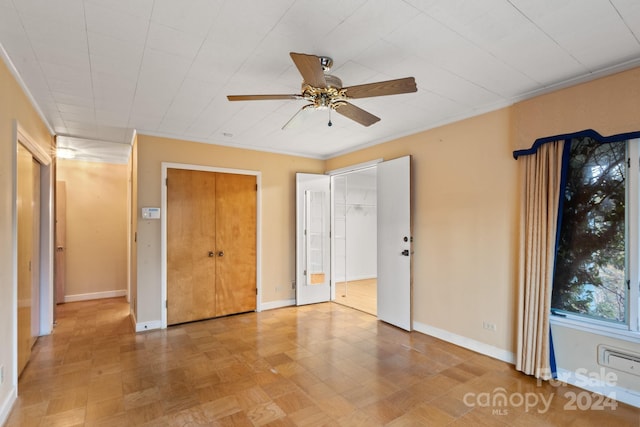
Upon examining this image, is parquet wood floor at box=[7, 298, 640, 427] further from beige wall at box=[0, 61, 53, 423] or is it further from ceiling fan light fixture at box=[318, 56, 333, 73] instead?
ceiling fan light fixture at box=[318, 56, 333, 73]

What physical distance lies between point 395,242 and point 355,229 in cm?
342

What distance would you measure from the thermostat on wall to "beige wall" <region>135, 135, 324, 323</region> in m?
0.06

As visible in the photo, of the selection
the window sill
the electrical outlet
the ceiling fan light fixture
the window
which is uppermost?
the ceiling fan light fixture

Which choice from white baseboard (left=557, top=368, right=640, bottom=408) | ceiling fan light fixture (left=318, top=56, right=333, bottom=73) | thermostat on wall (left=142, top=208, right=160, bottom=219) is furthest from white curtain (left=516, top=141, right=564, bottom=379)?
thermostat on wall (left=142, top=208, right=160, bottom=219)

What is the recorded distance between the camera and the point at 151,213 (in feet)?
13.7

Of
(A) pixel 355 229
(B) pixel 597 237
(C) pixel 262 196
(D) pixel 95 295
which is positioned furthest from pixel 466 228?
(D) pixel 95 295

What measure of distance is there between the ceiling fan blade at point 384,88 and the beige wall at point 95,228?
5.65 m

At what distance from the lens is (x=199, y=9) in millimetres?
1806

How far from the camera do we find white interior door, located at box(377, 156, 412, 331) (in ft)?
13.4

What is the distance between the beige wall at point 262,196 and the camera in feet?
13.6

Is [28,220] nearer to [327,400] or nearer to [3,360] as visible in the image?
[3,360]

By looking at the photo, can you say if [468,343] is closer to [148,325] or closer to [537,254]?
[537,254]

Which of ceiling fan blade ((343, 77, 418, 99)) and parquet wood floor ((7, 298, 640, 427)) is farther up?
ceiling fan blade ((343, 77, 418, 99))

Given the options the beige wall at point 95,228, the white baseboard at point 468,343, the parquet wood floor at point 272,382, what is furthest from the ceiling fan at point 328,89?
the beige wall at point 95,228
